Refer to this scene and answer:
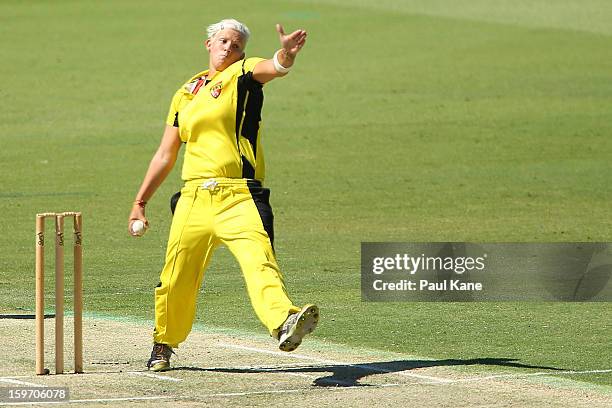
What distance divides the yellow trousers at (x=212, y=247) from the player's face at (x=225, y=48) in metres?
0.86

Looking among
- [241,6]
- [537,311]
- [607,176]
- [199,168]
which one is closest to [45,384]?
[199,168]

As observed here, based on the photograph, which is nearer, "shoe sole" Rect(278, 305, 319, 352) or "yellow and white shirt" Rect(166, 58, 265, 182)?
"shoe sole" Rect(278, 305, 319, 352)

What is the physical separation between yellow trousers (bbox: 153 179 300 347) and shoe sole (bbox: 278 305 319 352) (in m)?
0.27

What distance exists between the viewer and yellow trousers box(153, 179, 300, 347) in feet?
34.5

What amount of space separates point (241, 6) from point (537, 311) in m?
27.9

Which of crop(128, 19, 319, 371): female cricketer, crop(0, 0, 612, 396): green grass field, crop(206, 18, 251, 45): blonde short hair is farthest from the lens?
crop(0, 0, 612, 396): green grass field

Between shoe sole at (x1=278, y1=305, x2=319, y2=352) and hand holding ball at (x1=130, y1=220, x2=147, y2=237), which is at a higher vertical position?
hand holding ball at (x1=130, y1=220, x2=147, y2=237)

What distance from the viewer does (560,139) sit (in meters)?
27.4

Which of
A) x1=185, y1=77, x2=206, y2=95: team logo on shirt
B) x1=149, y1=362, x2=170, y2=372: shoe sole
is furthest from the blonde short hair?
x1=149, y1=362, x2=170, y2=372: shoe sole

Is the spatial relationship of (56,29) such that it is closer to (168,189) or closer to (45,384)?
(168,189)

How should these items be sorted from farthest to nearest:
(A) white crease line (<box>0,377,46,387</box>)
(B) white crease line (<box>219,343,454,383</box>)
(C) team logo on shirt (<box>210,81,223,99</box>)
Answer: (C) team logo on shirt (<box>210,81,223,99</box>) < (B) white crease line (<box>219,343,454,383</box>) < (A) white crease line (<box>0,377,46,387</box>)

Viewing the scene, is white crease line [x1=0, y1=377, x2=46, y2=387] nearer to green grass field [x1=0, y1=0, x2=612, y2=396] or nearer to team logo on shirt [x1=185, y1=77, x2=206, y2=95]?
team logo on shirt [x1=185, y1=77, x2=206, y2=95]

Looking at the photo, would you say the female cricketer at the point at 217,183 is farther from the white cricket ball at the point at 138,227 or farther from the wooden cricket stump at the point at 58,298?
the wooden cricket stump at the point at 58,298

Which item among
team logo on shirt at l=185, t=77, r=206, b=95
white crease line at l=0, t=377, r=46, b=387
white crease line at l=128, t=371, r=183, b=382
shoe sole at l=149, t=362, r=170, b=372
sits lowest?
white crease line at l=0, t=377, r=46, b=387
